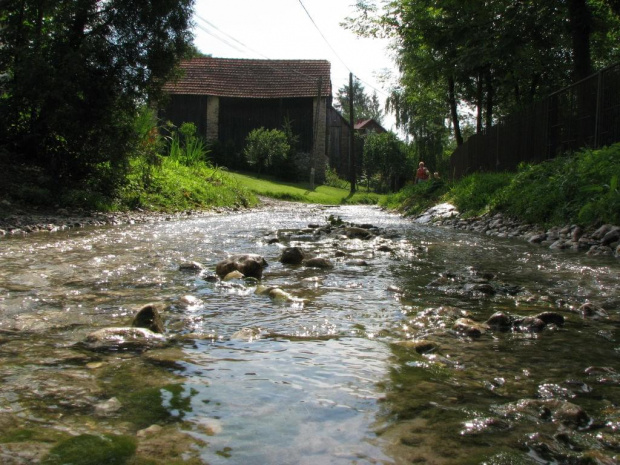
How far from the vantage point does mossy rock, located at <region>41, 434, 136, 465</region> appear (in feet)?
4.65

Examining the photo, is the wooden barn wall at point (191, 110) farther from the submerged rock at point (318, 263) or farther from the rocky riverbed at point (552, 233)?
the submerged rock at point (318, 263)

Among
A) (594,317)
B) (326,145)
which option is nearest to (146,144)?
(594,317)

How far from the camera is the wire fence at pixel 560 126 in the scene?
9.88 m

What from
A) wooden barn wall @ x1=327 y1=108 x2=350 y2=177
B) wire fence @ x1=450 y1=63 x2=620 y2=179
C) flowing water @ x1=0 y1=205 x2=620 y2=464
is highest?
wooden barn wall @ x1=327 y1=108 x2=350 y2=177

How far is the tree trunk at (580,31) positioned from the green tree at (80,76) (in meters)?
9.19

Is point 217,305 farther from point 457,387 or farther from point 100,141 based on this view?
point 100,141

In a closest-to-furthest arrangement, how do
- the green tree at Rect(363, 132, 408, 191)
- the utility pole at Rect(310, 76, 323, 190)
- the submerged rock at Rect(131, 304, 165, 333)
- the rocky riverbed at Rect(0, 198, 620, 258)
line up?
the submerged rock at Rect(131, 304, 165, 333) → the rocky riverbed at Rect(0, 198, 620, 258) → the utility pole at Rect(310, 76, 323, 190) → the green tree at Rect(363, 132, 408, 191)

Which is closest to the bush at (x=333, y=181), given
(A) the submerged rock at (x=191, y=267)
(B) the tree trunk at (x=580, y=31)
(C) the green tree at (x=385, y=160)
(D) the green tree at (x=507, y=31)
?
(C) the green tree at (x=385, y=160)

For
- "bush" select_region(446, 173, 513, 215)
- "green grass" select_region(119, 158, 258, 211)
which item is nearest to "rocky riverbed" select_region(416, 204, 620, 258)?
"bush" select_region(446, 173, 513, 215)

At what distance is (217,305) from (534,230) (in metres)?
6.56

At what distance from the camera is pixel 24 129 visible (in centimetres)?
1139

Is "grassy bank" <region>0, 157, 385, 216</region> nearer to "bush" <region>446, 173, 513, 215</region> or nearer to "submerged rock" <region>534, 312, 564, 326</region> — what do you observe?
"bush" <region>446, 173, 513, 215</region>

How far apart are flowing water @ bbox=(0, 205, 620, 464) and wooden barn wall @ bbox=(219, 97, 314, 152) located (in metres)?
32.6

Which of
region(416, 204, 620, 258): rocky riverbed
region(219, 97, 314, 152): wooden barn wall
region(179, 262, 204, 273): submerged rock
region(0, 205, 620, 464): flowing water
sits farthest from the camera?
region(219, 97, 314, 152): wooden barn wall
